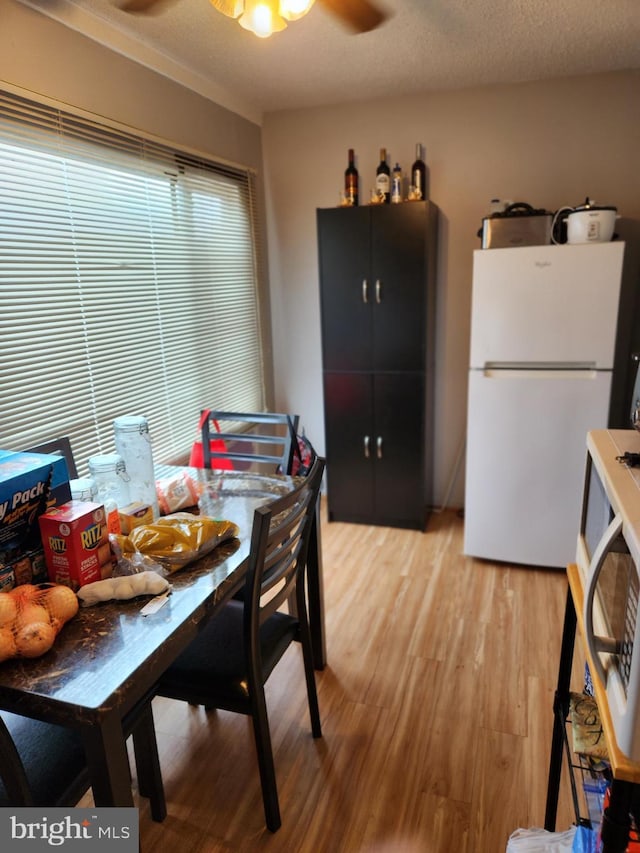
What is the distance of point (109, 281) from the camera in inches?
89.8

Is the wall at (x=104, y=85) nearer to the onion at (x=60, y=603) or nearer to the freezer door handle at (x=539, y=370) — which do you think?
the onion at (x=60, y=603)

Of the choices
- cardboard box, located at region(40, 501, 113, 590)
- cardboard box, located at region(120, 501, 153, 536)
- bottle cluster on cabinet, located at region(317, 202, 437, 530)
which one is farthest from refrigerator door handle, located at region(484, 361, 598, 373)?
cardboard box, located at region(40, 501, 113, 590)

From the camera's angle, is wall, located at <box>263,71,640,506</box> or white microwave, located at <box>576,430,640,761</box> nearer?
white microwave, located at <box>576,430,640,761</box>

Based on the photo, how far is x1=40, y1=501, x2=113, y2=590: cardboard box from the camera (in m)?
1.22

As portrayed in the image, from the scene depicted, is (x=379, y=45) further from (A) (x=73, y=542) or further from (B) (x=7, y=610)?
(B) (x=7, y=610)

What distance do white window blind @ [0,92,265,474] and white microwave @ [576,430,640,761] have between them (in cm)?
178

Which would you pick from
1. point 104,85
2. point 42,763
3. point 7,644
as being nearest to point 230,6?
point 104,85

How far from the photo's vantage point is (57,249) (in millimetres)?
2023

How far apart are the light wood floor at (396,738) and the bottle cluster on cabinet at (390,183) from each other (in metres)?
2.10

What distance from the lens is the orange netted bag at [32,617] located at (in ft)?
3.42

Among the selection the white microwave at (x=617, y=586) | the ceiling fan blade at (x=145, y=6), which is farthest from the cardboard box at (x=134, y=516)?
the ceiling fan blade at (x=145, y=6)

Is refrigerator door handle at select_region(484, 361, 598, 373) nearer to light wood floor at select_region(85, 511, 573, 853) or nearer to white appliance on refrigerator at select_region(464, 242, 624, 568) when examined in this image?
white appliance on refrigerator at select_region(464, 242, 624, 568)

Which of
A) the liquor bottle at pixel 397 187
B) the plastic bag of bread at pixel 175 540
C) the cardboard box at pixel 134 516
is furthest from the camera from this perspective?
the liquor bottle at pixel 397 187

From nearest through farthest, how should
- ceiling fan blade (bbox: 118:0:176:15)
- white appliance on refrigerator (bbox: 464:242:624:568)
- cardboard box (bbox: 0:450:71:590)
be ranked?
cardboard box (bbox: 0:450:71:590) → ceiling fan blade (bbox: 118:0:176:15) → white appliance on refrigerator (bbox: 464:242:624:568)
